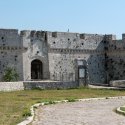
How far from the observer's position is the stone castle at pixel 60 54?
37.5 m

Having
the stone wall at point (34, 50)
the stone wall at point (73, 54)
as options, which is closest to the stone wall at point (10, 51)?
the stone wall at point (34, 50)

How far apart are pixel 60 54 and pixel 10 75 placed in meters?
6.48

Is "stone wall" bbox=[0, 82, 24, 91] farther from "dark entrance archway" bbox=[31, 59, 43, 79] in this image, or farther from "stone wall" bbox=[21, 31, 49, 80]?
"dark entrance archway" bbox=[31, 59, 43, 79]

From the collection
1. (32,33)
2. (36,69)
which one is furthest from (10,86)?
(36,69)

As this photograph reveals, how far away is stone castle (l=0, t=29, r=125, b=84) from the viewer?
37500mm

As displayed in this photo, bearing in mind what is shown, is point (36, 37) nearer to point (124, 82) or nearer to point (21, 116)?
point (124, 82)

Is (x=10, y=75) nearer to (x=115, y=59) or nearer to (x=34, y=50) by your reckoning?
(x=34, y=50)

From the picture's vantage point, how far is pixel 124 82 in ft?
112

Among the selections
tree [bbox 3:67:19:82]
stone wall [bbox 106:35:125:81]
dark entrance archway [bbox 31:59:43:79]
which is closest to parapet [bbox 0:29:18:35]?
tree [bbox 3:67:19:82]

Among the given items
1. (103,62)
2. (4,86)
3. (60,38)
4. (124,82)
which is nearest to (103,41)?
(103,62)

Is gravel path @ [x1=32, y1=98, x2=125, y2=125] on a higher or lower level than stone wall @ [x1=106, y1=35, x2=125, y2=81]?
lower

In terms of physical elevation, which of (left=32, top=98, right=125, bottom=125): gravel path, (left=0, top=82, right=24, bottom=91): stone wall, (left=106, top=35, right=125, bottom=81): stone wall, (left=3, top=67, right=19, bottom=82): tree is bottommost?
(left=32, top=98, right=125, bottom=125): gravel path

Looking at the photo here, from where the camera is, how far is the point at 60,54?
40.6 metres

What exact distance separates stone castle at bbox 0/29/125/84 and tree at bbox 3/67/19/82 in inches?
21.0
